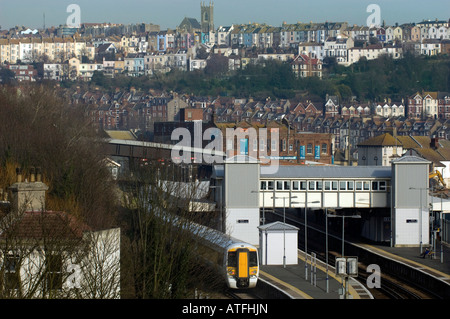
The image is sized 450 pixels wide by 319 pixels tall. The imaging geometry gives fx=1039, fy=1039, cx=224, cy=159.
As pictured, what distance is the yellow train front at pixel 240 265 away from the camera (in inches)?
914

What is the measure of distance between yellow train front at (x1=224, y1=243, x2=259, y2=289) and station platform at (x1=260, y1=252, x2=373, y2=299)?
18.8 inches

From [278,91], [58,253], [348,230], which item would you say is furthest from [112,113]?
[58,253]

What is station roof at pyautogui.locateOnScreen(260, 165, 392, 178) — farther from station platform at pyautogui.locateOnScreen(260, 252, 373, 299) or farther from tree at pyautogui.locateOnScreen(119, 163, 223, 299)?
tree at pyautogui.locateOnScreen(119, 163, 223, 299)

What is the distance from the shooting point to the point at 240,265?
23234 mm

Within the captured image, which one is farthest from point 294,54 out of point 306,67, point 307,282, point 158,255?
point 158,255

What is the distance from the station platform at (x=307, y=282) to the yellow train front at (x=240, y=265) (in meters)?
0.48

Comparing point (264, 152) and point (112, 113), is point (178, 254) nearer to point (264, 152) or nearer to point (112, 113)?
point (264, 152)

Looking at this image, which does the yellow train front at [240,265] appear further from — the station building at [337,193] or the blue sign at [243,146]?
the blue sign at [243,146]

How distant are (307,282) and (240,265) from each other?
1.78m

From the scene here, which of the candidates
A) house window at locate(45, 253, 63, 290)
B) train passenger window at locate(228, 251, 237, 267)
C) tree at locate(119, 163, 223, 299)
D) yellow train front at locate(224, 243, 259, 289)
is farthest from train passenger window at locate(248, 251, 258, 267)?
house window at locate(45, 253, 63, 290)

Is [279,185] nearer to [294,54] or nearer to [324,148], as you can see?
[324,148]

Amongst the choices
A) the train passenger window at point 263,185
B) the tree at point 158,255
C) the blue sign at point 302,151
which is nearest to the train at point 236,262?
the tree at point 158,255
